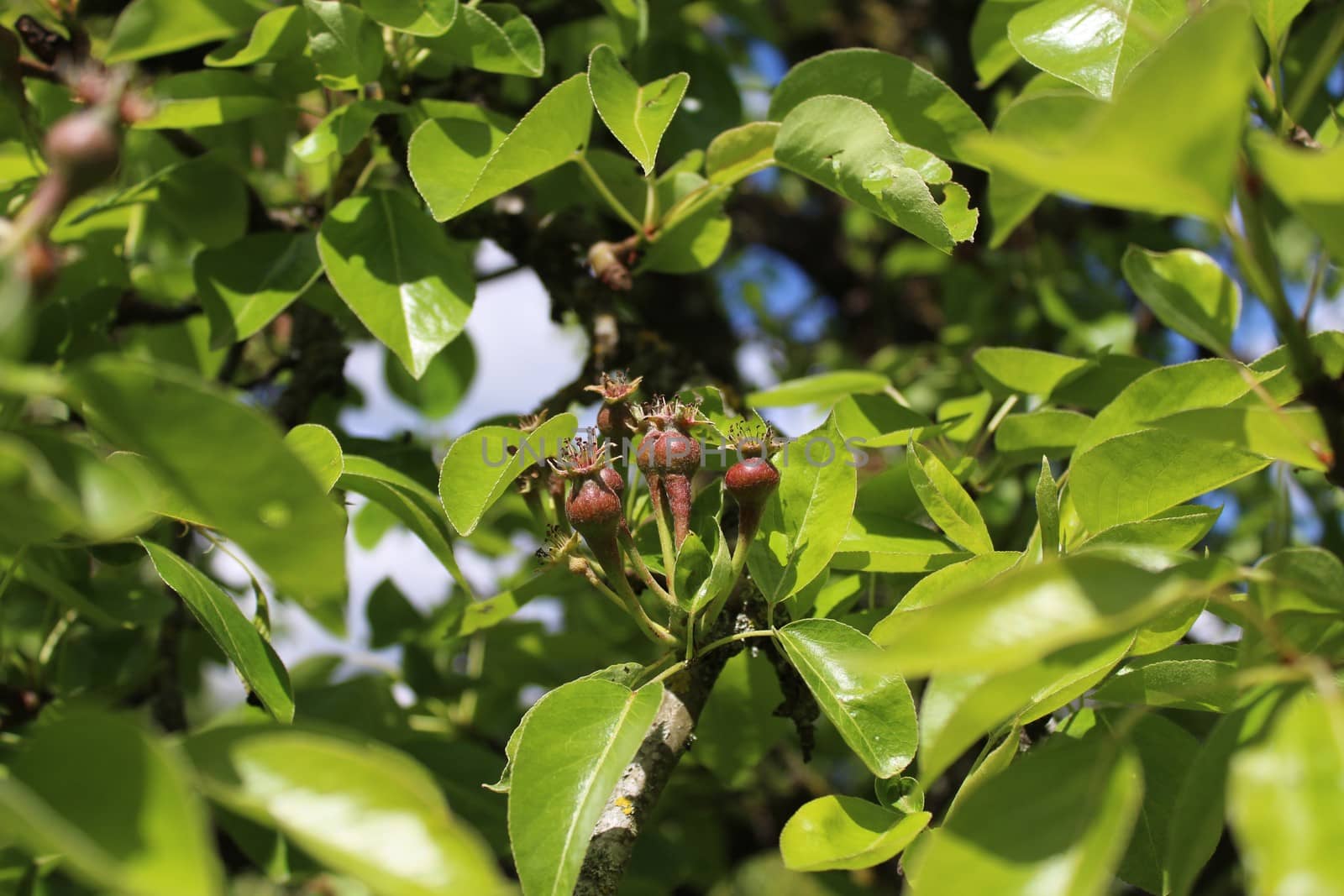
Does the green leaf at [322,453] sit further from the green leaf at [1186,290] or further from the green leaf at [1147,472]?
the green leaf at [1186,290]

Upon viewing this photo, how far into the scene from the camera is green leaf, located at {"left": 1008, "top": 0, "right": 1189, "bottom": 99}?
3.62ft

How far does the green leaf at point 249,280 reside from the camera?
55.7 inches

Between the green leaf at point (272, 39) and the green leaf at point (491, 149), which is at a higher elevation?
the green leaf at point (272, 39)

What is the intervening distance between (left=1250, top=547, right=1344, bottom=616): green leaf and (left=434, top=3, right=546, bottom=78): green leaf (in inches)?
37.7

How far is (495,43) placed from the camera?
51.1 inches

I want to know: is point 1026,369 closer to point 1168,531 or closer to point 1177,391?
point 1177,391

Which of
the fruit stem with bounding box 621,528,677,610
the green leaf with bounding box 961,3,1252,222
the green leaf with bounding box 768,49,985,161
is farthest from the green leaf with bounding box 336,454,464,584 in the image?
the green leaf with bounding box 961,3,1252,222

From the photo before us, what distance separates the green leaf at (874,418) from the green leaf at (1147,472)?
0.30 metres

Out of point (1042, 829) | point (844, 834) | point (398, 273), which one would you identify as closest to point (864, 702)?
point (844, 834)

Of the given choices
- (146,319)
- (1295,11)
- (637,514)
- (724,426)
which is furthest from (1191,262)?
(146,319)

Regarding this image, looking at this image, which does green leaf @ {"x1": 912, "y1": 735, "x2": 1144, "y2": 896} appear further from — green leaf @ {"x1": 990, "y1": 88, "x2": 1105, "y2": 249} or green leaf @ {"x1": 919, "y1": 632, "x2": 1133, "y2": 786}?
green leaf @ {"x1": 990, "y1": 88, "x2": 1105, "y2": 249}

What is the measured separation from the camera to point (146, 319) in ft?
5.82

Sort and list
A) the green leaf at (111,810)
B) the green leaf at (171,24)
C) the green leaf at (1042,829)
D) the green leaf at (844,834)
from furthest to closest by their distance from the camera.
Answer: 1. the green leaf at (171,24)
2. the green leaf at (844,834)
3. the green leaf at (1042,829)
4. the green leaf at (111,810)

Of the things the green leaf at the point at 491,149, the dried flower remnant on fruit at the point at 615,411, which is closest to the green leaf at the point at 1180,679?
the dried flower remnant on fruit at the point at 615,411
